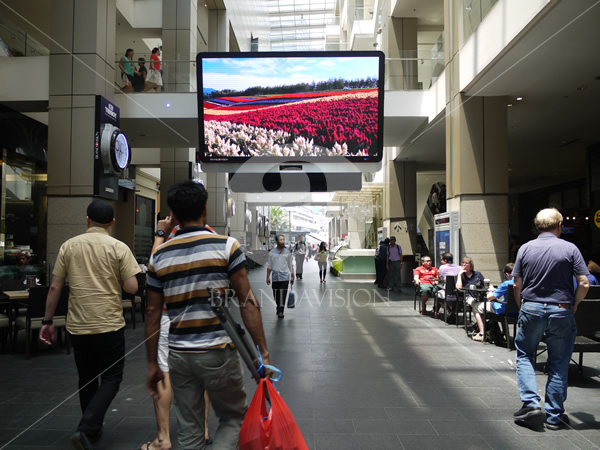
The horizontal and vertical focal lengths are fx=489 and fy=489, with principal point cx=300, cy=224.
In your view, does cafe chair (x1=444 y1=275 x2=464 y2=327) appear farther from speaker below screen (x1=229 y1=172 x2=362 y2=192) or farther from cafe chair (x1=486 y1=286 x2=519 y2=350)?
speaker below screen (x1=229 y1=172 x2=362 y2=192)

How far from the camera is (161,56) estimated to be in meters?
16.3

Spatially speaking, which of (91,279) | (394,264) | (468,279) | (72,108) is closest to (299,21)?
(394,264)

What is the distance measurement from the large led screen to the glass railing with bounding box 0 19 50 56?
3637mm

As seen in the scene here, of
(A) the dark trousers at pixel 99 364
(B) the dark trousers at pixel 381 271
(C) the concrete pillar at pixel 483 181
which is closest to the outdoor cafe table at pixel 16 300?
(A) the dark trousers at pixel 99 364

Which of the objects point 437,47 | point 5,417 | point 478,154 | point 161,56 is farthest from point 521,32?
point 161,56

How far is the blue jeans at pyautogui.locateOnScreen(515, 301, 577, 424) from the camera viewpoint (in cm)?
394

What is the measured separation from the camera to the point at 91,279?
3570 mm

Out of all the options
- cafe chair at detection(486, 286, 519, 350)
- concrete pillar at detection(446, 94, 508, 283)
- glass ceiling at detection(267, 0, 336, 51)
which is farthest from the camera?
glass ceiling at detection(267, 0, 336, 51)

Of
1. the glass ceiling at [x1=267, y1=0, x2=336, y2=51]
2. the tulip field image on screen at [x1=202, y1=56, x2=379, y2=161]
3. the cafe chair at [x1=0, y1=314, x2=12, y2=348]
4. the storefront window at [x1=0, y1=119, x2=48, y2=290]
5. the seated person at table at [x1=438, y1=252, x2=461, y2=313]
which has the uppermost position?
the glass ceiling at [x1=267, y1=0, x2=336, y2=51]

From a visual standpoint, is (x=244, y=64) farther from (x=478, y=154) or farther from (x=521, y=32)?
(x=521, y=32)

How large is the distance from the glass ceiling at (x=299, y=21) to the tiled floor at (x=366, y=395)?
35969 millimetres

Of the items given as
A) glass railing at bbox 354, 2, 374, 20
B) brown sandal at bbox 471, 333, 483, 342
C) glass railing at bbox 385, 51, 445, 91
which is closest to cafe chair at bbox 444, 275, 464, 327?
brown sandal at bbox 471, 333, 483, 342

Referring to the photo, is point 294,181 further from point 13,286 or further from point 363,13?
point 363,13

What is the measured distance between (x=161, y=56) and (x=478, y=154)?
1110 centimetres
